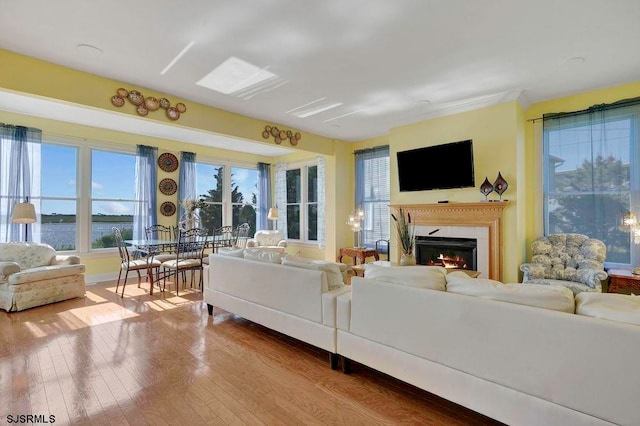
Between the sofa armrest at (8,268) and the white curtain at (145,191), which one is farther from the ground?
the white curtain at (145,191)

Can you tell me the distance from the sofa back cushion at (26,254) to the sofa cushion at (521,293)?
5.53 meters

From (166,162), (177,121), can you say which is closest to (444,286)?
(177,121)

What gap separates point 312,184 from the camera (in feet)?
25.5

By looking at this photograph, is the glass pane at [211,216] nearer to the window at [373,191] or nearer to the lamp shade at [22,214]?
the lamp shade at [22,214]

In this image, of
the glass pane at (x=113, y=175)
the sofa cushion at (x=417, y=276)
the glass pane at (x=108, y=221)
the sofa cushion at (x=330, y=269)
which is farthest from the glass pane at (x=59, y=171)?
the sofa cushion at (x=417, y=276)

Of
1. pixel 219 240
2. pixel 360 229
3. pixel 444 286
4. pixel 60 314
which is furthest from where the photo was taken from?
pixel 360 229

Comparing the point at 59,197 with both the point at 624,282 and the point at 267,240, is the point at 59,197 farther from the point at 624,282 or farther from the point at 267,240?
the point at 624,282

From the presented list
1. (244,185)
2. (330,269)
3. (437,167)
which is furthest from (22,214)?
(437,167)

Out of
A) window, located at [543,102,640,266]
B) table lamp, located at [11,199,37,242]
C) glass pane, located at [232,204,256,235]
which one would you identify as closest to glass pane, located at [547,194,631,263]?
window, located at [543,102,640,266]

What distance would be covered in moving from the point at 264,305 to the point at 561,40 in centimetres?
383

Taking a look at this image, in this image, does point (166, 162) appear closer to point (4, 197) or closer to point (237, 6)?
point (4, 197)

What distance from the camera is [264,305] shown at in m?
3.07

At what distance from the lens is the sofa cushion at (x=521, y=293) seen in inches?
65.1

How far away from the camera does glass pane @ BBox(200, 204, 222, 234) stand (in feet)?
24.3
